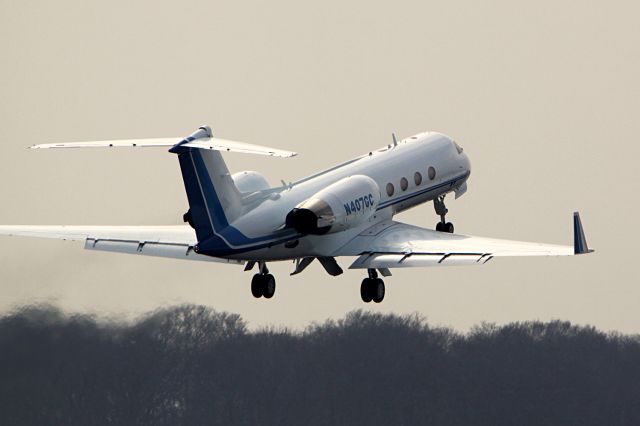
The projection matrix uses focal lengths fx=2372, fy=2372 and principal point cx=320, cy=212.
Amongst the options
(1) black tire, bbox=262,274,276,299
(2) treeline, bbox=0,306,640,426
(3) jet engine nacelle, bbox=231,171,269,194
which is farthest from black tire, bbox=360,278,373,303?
(2) treeline, bbox=0,306,640,426

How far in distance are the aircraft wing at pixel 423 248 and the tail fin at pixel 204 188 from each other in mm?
6024

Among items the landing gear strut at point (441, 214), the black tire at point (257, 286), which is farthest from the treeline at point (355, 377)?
the black tire at point (257, 286)

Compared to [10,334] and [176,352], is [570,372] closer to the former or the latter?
[176,352]

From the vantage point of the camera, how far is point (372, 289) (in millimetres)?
85938

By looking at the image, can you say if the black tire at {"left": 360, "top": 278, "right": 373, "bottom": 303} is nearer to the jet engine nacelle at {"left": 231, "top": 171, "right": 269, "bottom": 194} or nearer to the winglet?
the jet engine nacelle at {"left": 231, "top": 171, "right": 269, "bottom": 194}

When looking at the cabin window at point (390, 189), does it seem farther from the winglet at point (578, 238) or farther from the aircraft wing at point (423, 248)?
the winglet at point (578, 238)

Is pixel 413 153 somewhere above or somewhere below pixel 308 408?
above

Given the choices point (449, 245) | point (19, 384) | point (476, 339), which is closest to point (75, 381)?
point (19, 384)

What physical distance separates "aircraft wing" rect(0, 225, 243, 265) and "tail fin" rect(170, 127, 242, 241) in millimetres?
3963

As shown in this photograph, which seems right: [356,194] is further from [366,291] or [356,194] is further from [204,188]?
[204,188]

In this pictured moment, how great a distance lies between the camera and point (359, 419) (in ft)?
405

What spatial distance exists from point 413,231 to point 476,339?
3970 cm

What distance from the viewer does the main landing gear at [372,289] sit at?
282ft

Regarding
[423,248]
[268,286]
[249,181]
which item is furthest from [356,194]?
[268,286]
